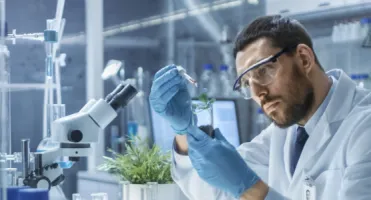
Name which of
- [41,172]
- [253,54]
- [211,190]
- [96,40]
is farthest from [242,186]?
[96,40]

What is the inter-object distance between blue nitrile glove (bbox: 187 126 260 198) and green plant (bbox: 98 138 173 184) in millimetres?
230

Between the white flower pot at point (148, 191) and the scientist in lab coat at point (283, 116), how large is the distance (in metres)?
0.06

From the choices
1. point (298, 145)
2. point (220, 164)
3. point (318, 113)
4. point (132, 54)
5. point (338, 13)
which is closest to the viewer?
point (220, 164)

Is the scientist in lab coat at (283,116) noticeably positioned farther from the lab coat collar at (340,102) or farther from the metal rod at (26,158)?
the metal rod at (26,158)

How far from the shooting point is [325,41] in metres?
2.94

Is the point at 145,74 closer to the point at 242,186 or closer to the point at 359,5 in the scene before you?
the point at 359,5

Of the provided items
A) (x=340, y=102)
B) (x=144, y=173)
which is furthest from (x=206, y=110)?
(x=340, y=102)

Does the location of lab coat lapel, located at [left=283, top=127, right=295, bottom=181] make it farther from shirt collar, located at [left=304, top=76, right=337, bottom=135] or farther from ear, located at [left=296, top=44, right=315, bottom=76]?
ear, located at [left=296, top=44, right=315, bottom=76]

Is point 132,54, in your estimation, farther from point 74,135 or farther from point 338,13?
point 74,135

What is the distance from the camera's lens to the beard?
4.90ft

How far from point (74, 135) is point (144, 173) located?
30 centimetres

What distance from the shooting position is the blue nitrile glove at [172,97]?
1.43 m

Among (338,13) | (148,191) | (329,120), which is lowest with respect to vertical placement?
(148,191)

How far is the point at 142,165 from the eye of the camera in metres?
1.63
